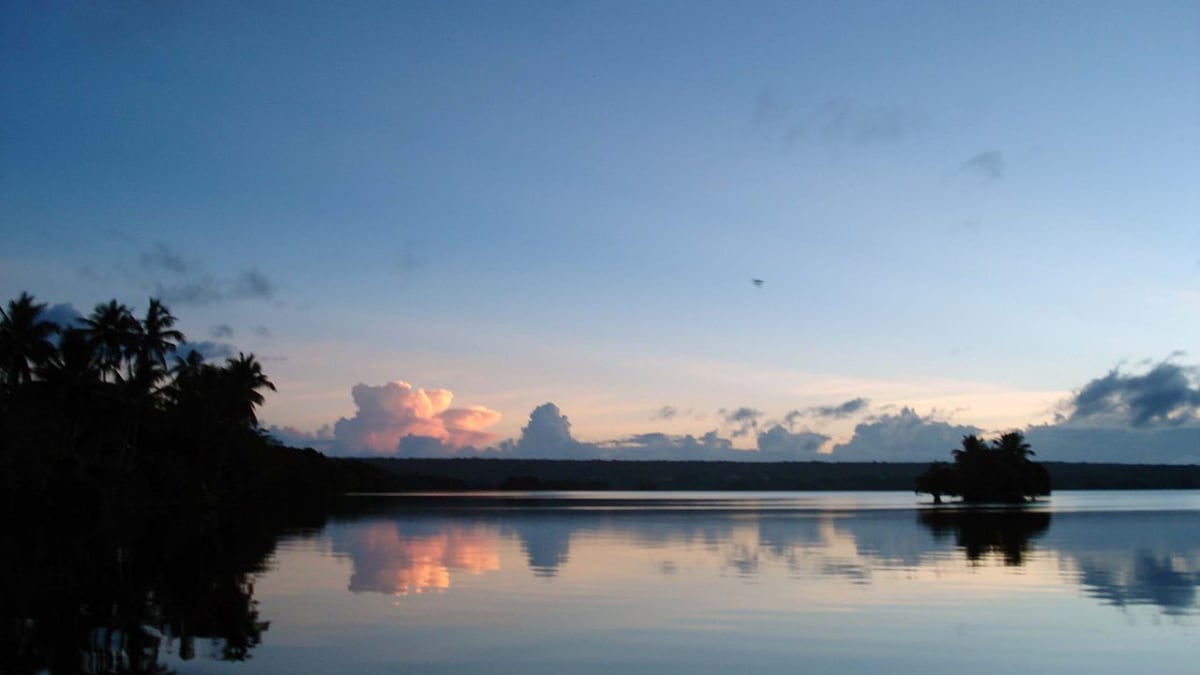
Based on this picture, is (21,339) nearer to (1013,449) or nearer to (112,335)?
(112,335)

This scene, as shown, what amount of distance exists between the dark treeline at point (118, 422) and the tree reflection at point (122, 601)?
1913 centimetres

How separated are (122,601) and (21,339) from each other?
140 ft

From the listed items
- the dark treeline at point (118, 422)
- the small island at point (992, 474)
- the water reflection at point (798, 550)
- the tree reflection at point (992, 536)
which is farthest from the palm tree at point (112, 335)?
the small island at point (992, 474)

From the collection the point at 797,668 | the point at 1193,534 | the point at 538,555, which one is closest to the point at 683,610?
the point at 797,668

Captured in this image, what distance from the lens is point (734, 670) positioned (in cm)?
1416

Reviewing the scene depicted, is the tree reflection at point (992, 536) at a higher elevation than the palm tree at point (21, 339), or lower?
lower

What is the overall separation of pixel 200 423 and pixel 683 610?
→ 6380cm

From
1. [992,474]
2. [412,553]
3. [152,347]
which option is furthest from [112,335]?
[992,474]

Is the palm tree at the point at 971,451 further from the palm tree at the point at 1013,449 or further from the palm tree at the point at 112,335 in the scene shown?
the palm tree at the point at 112,335

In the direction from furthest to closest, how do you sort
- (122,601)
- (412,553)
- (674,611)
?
1. (412,553)
2. (122,601)
3. (674,611)

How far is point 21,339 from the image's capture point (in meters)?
56.8

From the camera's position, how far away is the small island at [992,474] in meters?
109

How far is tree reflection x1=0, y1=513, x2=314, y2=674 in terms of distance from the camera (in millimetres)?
14789

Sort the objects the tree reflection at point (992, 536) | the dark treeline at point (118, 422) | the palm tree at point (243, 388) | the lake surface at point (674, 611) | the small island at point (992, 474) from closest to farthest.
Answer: the lake surface at point (674, 611) → the tree reflection at point (992, 536) → the dark treeline at point (118, 422) → the palm tree at point (243, 388) → the small island at point (992, 474)
